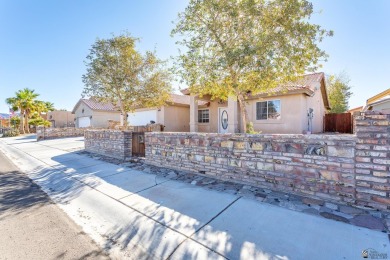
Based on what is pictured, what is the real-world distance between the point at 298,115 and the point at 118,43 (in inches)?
417

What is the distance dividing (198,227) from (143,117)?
16.6 m

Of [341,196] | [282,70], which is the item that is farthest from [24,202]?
[282,70]

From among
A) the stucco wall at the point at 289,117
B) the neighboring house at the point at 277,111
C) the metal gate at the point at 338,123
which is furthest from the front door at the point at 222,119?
the metal gate at the point at 338,123

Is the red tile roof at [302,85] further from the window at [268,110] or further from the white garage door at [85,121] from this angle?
the white garage door at [85,121]

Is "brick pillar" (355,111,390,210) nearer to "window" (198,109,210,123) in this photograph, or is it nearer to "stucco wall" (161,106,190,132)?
"window" (198,109,210,123)

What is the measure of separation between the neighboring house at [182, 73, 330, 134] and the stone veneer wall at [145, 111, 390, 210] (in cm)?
528

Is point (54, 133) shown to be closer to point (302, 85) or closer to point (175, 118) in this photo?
point (175, 118)

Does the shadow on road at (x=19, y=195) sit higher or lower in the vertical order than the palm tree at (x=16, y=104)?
lower

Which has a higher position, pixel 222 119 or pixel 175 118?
pixel 175 118

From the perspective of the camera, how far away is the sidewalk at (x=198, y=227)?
2.59m

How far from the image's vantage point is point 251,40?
6637 mm

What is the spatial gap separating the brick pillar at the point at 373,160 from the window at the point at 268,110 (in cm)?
843

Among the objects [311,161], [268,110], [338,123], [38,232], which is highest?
[268,110]

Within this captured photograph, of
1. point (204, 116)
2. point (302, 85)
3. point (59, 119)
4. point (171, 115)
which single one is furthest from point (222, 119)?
point (59, 119)
